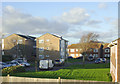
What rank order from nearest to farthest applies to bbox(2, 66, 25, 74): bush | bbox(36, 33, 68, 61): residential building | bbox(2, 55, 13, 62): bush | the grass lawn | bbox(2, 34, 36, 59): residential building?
1. the grass lawn
2. bbox(2, 66, 25, 74): bush
3. bbox(2, 55, 13, 62): bush
4. bbox(2, 34, 36, 59): residential building
5. bbox(36, 33, 68, 61): residential building

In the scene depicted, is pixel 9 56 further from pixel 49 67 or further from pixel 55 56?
pixel 49 67

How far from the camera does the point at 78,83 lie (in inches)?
330

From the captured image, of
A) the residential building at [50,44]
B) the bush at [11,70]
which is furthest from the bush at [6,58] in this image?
the bush at [11,70]

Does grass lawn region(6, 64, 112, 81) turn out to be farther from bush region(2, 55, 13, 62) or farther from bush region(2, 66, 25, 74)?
bush region(2, 55, 13, 62)

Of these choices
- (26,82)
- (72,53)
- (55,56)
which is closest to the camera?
(26,82)

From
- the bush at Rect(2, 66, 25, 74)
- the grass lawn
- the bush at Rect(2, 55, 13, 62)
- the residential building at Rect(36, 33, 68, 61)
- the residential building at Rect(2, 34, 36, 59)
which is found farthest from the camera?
the residential building at Rect(36, 33, 68, 61)

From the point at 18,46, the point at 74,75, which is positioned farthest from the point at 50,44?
the point at 74,75

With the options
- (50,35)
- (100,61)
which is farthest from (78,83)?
(50,35)

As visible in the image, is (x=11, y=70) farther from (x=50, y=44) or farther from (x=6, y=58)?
(x=50, y=44)

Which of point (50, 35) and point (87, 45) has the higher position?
point (50, 35)

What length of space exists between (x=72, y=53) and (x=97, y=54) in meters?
9.51

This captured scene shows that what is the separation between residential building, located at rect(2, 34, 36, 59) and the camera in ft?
100

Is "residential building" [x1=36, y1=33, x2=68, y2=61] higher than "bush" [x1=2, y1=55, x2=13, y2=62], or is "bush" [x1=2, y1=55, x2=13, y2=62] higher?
"residential building" [x1=36, y1=33, x2=68, y2=61]

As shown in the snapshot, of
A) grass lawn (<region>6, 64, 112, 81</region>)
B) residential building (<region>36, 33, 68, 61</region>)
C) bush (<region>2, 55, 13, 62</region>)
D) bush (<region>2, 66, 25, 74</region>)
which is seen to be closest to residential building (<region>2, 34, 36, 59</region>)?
bush (<region>2, 55, 13, 62</region>)
